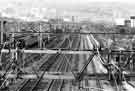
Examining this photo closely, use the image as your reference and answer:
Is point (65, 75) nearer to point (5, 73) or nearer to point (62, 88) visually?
point (5, 73)

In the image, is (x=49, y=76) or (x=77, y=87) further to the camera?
(x=77, y=87)

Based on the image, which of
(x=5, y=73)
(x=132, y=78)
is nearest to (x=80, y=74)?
(x=132, y=78)

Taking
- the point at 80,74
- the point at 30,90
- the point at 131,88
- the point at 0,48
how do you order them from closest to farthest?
1. the point at 80,74
2. the point at 0,48
3. the point at 131,88
4. the point at 30,90

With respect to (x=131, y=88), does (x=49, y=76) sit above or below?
above

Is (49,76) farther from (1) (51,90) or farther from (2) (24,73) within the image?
(1) (51,90)

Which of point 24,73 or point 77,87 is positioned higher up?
point 24,73

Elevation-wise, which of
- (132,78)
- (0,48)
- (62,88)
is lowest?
(62,88)

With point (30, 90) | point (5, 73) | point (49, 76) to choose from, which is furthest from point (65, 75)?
point (30, 90)

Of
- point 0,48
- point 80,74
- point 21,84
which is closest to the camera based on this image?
point 80,74

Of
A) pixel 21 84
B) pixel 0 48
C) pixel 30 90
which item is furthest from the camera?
pixel 21 84
